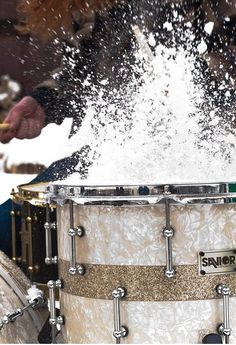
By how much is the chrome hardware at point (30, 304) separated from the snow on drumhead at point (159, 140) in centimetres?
27

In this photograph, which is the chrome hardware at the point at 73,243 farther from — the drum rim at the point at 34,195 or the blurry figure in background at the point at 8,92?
the blurry figure in background at the point at 8,92

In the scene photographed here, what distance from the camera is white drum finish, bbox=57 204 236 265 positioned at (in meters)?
1.18

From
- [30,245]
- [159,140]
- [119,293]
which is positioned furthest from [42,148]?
[119,293]

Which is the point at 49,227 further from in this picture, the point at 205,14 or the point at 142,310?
the point at 205,14

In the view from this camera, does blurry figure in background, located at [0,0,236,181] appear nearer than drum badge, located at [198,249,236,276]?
No

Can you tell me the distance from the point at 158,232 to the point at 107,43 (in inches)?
61.6

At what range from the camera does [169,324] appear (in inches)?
47.2

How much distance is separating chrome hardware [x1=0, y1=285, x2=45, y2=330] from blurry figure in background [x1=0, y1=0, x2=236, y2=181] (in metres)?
1.02

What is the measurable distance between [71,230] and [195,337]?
26 centimetres

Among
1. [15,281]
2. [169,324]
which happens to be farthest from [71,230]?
[15,281]

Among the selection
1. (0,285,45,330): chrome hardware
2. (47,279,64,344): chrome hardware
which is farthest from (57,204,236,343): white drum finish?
(0,285,45,330): chrome hardware

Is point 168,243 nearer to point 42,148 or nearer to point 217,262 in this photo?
point 217,262

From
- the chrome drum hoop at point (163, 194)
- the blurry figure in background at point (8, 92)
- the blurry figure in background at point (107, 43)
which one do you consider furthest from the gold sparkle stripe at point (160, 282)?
the blurry figure in background at point (8, 92)

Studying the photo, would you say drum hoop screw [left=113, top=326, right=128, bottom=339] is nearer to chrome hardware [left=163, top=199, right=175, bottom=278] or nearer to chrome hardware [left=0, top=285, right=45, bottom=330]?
chrome hardware [left=163, top=199, right=175, bottom=278]
